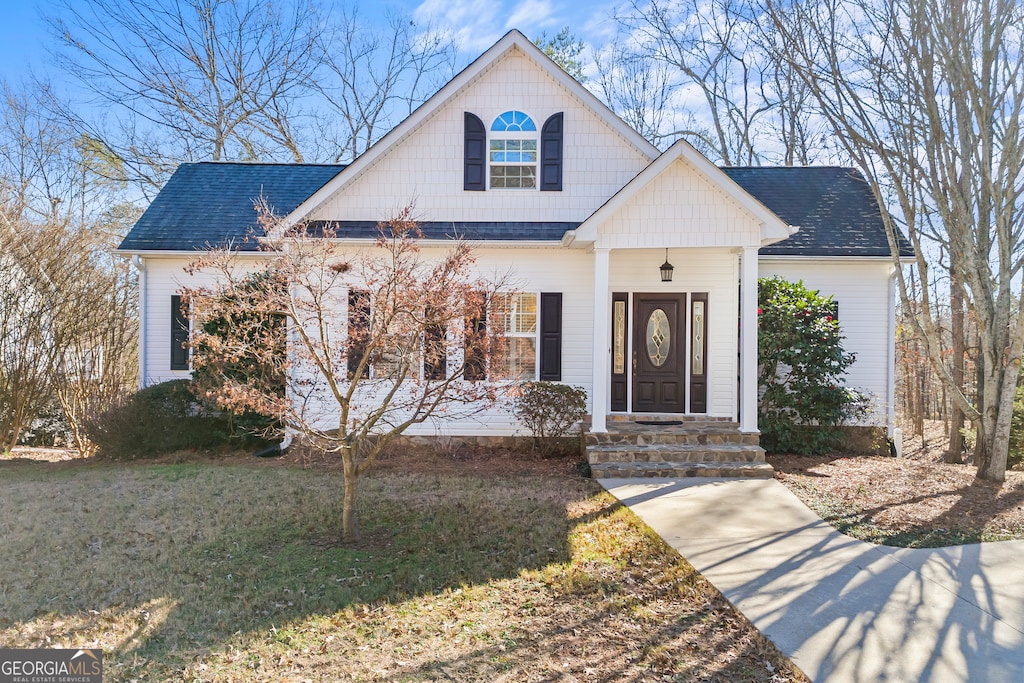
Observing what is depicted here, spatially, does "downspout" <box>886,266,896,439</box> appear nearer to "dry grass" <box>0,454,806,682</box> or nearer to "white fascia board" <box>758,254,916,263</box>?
"white fascia board" <box>758,254,916,263</box>

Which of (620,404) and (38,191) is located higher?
(38,191)

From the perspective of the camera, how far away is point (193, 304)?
5.47 metres

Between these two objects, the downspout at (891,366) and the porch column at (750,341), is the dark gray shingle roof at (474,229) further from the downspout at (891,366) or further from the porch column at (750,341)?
the downspout at (891,366)

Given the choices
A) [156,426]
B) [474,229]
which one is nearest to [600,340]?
[474,229]

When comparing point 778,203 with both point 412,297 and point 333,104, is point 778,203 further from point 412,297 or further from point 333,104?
point 333,104

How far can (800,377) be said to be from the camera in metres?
9.97

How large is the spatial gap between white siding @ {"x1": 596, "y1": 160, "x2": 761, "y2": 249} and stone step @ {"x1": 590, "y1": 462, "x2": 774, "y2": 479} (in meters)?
3.12

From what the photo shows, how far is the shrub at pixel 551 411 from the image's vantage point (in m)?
9.61

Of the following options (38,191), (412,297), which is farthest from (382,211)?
(38,191)

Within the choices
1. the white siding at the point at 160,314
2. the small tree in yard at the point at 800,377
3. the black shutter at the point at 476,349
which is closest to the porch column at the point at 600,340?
the small tree in yard at the point at 800,377

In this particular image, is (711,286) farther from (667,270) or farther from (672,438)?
(672,438)

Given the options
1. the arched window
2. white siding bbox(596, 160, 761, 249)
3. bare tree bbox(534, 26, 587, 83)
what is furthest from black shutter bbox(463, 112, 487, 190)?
bare tree bbox(534, 26, 587, 83)

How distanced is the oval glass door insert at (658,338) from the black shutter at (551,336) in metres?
1.56

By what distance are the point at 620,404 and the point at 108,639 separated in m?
7.96
